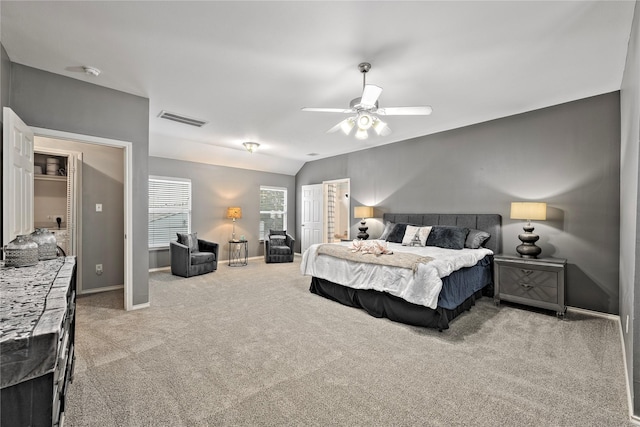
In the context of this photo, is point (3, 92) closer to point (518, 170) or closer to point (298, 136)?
point (298, 136)

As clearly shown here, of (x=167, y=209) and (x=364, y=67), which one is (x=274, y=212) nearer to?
(x=167, y=209)

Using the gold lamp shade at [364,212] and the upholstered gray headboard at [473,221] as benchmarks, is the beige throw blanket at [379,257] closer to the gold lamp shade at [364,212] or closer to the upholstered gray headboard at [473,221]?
the upholstered gray headboard at [473,221]

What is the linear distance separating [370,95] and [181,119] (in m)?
3.28

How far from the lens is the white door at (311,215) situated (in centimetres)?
753

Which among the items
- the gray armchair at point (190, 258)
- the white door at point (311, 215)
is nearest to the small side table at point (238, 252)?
the gray armchair at point (190, 258)

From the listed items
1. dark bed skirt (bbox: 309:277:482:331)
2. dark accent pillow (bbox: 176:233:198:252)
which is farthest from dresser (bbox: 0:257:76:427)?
dark accent pillow (bbox: 176:233:198:252)

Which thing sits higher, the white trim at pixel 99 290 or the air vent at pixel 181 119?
the air vent at pixel 181 119

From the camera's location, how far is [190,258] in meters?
5.39

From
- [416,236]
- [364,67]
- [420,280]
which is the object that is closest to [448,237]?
[416,236]

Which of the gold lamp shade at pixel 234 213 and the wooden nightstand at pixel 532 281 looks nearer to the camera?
the wooden nightstand at pixel 532 281

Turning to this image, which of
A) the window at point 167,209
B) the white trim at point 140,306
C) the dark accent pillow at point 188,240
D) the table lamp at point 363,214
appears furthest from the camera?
the window at point 167,209

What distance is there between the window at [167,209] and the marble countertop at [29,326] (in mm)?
4988

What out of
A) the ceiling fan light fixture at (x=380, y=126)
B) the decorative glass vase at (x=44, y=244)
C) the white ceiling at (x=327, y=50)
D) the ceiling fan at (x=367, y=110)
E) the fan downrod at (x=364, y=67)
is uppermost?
the white ceiling at (x=327, y=50)

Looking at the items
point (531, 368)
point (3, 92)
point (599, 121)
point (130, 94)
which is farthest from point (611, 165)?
point (3, 92)
